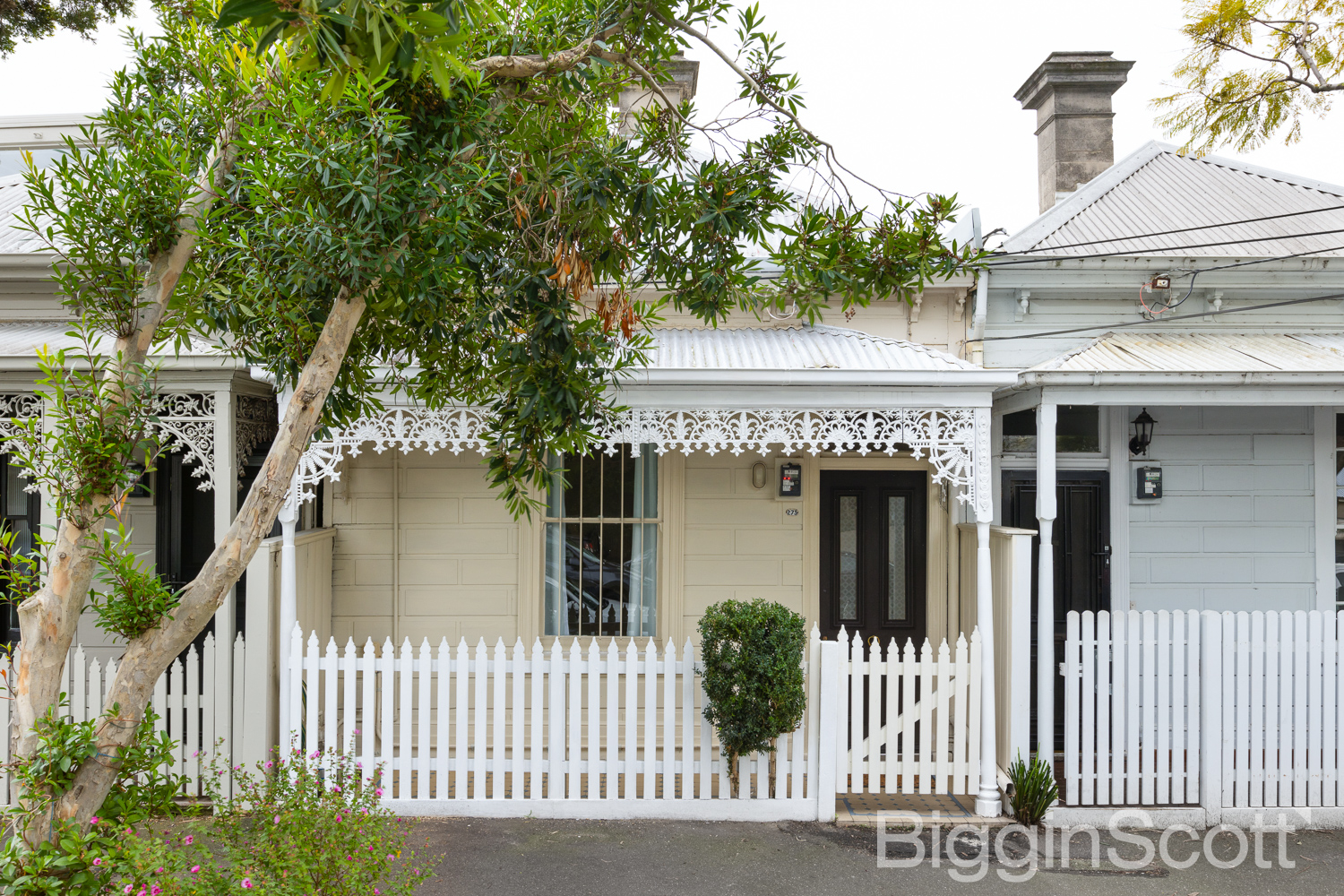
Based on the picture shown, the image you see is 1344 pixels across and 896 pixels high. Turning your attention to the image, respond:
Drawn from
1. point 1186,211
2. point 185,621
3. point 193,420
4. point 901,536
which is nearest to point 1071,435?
point 901,536

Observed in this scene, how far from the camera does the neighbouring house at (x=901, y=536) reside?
5379mm

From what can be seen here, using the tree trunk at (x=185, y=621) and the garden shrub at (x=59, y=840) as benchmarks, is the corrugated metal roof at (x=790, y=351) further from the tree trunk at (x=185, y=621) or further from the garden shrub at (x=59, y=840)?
the garden shrub at (x=59, y=840)

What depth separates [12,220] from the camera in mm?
7312

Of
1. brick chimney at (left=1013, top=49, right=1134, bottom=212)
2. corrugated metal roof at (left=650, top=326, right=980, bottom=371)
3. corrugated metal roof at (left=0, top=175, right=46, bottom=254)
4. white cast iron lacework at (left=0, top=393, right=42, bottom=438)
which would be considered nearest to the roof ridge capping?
corrugated metal roof at (left=650, top=326, right=980, bottom=371)

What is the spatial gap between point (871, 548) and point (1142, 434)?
2.36 m

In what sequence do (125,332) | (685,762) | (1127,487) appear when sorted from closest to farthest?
(125,332) → (685,762) → (1127,487)

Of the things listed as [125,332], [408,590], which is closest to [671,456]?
[408,590]

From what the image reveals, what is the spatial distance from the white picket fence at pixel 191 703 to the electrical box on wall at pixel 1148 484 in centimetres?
682

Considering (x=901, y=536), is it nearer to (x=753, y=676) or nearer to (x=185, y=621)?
(x=753, y=676)

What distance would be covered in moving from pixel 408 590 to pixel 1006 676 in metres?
4.61

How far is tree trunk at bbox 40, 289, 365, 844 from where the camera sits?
277 cm

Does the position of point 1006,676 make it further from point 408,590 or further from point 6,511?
point 6,511

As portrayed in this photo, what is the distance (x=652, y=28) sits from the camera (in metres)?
3.81

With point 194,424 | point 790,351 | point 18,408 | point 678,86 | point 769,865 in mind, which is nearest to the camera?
point 769,865
